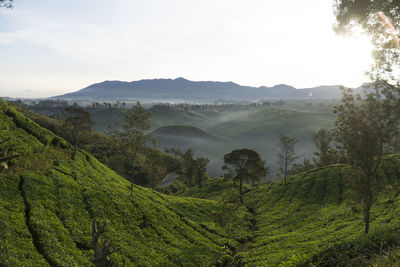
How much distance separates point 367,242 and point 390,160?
245 feet

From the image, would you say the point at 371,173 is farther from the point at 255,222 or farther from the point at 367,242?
the point at 255,222

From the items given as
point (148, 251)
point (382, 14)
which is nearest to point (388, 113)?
point (382, 14)

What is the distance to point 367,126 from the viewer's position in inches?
933

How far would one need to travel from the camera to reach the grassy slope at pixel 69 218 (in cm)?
2080

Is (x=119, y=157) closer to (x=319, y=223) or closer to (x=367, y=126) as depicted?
(x=319, y=223)

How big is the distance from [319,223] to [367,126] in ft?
95.6

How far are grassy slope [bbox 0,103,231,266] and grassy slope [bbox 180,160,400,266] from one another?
32.4 feet

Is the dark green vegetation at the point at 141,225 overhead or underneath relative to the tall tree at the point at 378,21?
underneath

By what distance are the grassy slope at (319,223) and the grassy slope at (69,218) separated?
986 cm

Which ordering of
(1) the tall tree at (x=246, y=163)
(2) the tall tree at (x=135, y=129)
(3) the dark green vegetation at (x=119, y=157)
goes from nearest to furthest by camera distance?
(2) the tall tree at (x=135, y=129) → (1) the tall tree at (x=246, y=163) → (3) the dark green vegetation at (x=119, y=157)

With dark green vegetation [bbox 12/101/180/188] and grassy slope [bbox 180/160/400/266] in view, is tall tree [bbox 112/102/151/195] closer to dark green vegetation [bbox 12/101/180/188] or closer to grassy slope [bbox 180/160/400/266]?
grassy slope [bbox 180/160/400/266]

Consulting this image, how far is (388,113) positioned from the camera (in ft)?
76.0

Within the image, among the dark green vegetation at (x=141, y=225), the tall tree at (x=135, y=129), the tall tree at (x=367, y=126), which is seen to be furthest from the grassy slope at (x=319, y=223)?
the tall tree at (x=135, y=129)

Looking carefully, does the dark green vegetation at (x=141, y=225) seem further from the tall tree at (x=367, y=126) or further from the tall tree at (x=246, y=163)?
the tall tree at (x=246, y=163)
